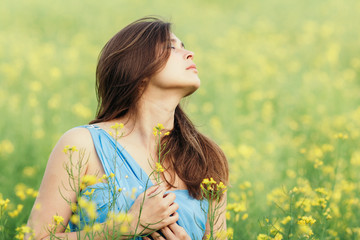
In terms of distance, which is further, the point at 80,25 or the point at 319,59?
the point at 80,25

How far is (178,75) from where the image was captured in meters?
2.15

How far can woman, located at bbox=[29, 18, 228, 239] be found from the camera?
1909mm

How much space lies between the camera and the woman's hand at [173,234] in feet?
6.34

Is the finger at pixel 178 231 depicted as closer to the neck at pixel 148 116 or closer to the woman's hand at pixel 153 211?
the woman's hand at pixel 153 211

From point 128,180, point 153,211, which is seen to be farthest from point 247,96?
point 153,211

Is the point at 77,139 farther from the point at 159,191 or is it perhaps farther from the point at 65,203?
the point at 159,191

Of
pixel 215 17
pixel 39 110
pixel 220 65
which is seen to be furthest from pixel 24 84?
pixel 215 17

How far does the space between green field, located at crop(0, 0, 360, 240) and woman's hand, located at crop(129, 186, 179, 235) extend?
365 millimetres

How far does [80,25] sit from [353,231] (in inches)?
344

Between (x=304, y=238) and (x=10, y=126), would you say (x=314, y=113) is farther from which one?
(x=304, y=238)

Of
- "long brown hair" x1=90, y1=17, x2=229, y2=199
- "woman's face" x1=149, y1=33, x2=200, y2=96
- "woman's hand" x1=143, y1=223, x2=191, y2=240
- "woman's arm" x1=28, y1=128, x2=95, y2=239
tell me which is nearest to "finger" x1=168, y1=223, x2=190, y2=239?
"woman's hand" x1=143, y1=223, x2=191, y2=240

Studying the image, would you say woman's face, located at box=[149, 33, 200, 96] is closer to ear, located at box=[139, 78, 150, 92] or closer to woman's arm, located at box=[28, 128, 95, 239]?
ear, located at box=[139, 78, 150, 92]

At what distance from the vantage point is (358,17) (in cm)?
1079

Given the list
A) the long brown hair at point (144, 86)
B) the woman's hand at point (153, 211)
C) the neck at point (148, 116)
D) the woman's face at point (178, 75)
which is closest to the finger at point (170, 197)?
the woman's hand at point (153, 211)
